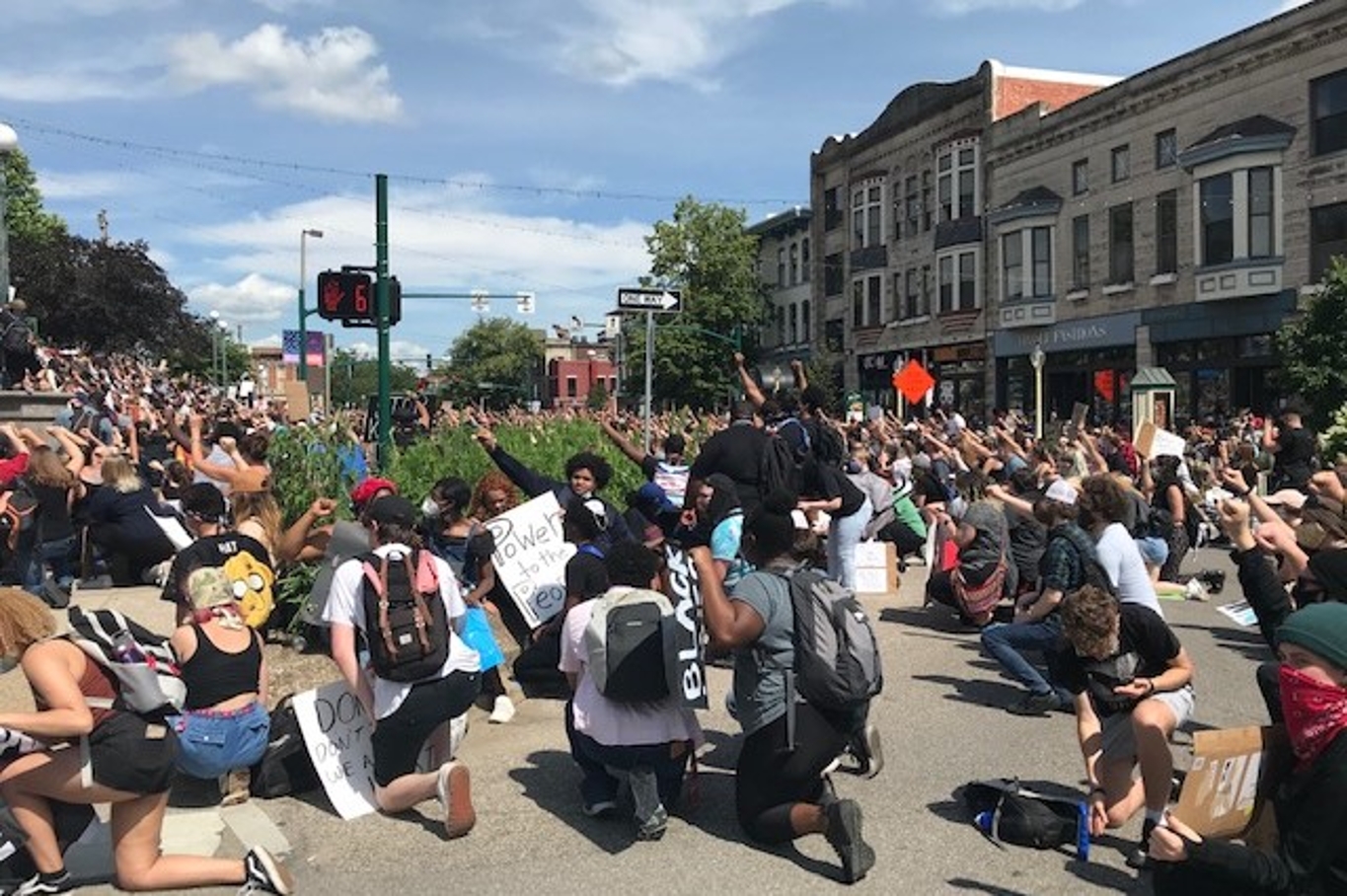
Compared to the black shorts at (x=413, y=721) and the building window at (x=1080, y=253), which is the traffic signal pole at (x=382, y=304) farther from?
the building window at (x=1080, y=253)

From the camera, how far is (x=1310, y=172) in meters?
25.5

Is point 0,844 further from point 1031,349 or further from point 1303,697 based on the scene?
point 1031,349

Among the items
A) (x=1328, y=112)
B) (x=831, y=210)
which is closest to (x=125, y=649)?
(x=1328, y=112)

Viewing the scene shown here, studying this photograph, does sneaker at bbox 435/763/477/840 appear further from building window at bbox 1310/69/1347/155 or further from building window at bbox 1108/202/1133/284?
building window at bbox 1108/202/1133/284

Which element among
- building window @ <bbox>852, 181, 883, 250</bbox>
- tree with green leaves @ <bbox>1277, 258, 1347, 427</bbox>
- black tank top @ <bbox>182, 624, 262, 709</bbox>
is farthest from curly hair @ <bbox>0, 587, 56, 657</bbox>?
building window @ <bbox>852, 181, 883, 250</bbox>

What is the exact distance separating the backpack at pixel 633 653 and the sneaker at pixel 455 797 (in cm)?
76

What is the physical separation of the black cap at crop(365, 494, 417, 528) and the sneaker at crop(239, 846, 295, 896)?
1610 millimetres

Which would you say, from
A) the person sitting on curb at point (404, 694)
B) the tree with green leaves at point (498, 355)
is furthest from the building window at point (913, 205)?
the tree with green leaves at point (498, 355)

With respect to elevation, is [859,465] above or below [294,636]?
above

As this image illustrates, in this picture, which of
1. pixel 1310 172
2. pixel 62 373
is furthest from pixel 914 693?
pixel 1310 172

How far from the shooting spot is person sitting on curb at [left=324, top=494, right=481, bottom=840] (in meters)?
5.45

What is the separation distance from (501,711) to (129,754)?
3039mm

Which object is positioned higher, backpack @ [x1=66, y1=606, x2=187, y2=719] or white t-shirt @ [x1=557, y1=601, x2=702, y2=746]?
backpack @ [x1=66, y1=606, x2=187, y2=719]

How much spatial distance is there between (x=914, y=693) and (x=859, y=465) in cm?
491
